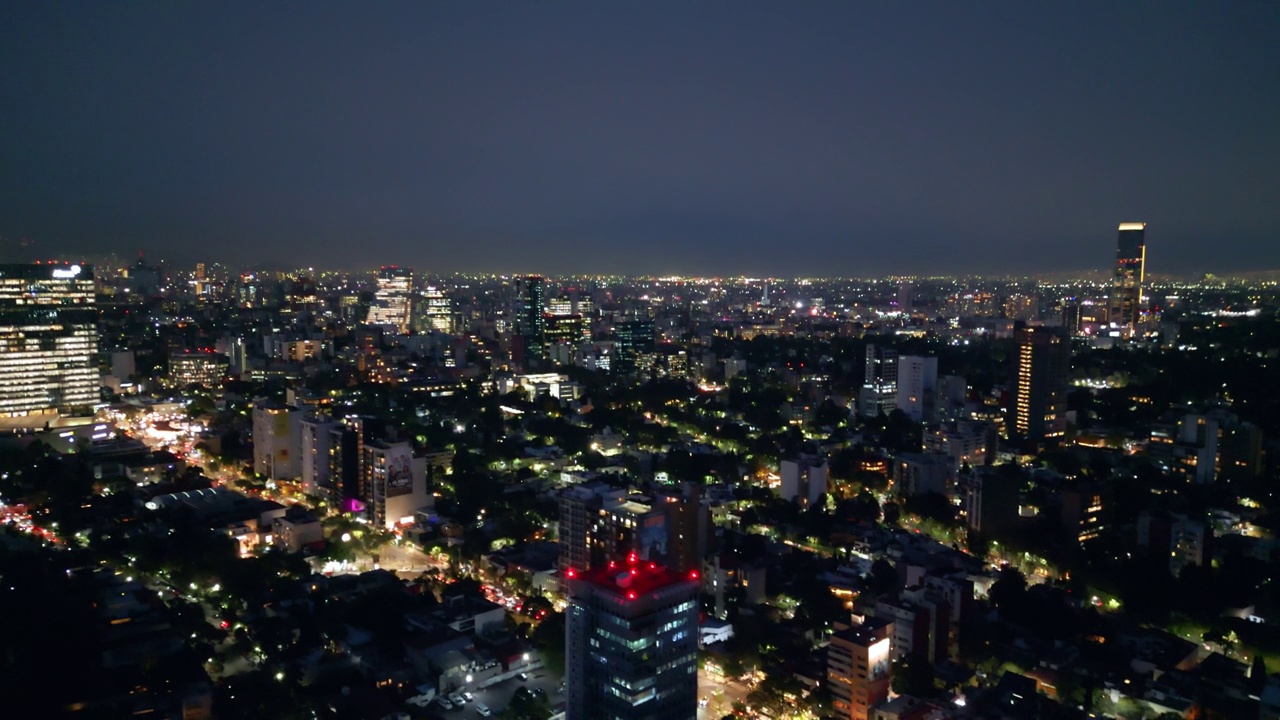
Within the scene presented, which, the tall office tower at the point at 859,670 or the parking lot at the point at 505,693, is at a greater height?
the tall office tower at the point at 859,670

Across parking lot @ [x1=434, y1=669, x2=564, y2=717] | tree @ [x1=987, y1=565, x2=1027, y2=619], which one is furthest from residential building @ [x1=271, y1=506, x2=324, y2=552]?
tree @ [x1=987, y1=565, x2=1027, y2=619]

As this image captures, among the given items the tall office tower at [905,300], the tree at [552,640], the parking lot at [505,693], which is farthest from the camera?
the tall office tower at [905,300]

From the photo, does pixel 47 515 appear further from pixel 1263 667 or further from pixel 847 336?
pixel 847 336

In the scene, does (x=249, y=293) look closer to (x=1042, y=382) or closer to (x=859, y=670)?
(x=1042, y=382)

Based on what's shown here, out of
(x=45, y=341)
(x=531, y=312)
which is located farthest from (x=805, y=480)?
(x=531, y=312)

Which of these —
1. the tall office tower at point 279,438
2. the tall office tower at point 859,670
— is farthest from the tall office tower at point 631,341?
the tall office tower at point 859,670

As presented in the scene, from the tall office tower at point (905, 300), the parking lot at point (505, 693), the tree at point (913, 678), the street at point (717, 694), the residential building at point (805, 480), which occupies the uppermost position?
the tall office tower at point (905, 300)

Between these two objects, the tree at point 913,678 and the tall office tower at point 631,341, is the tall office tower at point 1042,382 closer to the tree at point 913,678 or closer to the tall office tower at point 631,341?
the tree at point 913,678
